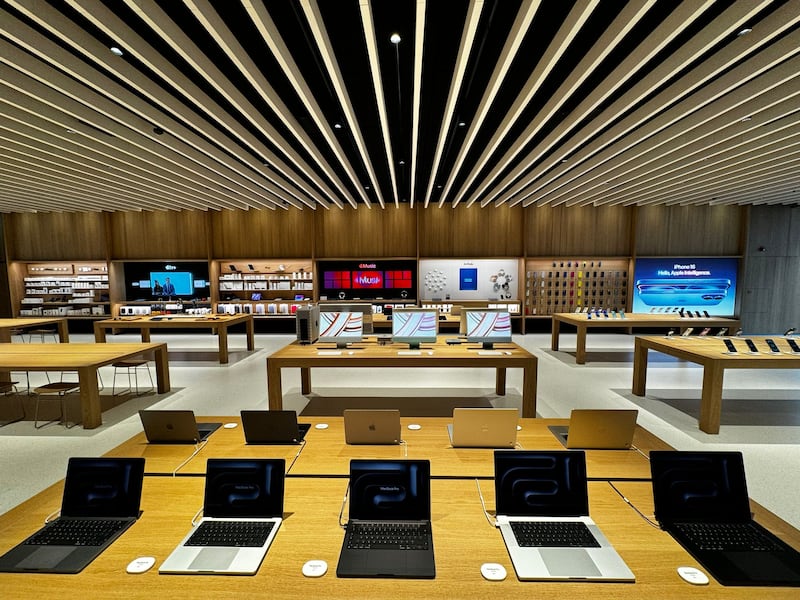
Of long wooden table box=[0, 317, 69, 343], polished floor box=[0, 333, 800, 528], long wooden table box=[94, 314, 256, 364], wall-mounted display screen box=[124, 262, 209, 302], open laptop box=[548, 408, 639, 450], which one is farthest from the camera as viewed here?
wall-mounted display screen box=[124, 262, 209, 302]

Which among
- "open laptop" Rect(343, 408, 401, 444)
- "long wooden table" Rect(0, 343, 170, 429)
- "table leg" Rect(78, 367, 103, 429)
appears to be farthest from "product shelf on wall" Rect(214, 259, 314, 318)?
"open laptop" Rect(343, 408, 401, 444)

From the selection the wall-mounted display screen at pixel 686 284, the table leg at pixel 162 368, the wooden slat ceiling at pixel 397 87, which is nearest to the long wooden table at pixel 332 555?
the wooden slat ceiling at pixel 397 87

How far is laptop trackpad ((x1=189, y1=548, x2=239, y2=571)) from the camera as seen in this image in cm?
136

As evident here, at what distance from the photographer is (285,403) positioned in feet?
16.3

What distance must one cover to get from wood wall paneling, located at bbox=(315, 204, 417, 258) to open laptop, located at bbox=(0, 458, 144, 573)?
9178 mm

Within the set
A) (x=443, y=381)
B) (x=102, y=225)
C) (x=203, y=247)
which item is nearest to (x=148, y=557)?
(x=443, y=381)

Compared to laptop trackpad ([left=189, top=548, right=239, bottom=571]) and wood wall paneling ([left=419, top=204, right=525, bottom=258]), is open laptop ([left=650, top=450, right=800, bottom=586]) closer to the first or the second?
laptop trackpad ([left=189, top=548, right=239, bottom=571])

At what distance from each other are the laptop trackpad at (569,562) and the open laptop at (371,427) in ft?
3.53

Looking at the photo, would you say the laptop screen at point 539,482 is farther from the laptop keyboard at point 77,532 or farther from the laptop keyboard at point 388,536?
the laptop keyboard at point 77,532

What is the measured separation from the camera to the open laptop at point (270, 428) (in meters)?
2.36

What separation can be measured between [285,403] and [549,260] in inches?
328

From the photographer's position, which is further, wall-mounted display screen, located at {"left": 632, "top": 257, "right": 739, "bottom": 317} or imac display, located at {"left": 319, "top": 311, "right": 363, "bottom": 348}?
wall-mounted display screen, located at {"left": 632, "top": 257, "right": 739, "bottom": 317}

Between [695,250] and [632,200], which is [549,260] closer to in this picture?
[632,200]

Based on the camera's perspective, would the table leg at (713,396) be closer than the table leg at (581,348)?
Yes
